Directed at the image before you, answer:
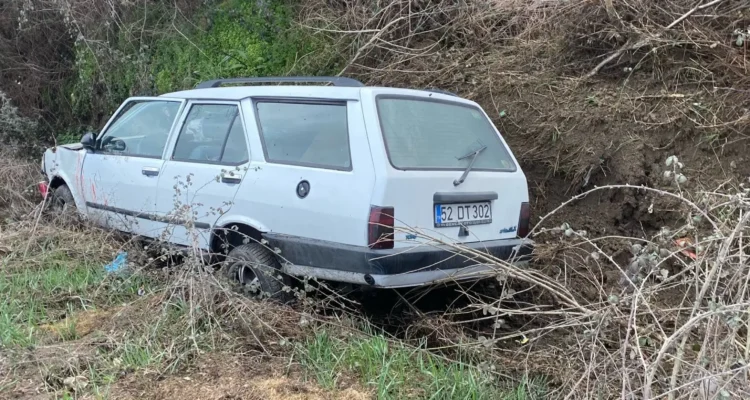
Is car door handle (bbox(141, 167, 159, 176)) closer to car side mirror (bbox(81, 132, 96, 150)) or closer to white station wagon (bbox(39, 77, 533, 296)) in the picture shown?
white station wagon (bbox(39, 77, 533, 296))

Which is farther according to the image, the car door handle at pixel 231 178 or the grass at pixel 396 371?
the car door handle at pixel 231 178

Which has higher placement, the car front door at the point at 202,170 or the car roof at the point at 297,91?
the car roof at the point at 297,91

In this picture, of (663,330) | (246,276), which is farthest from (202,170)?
(663,330)

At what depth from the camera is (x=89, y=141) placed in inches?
223

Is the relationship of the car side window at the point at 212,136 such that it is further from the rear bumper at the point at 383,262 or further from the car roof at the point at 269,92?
the rear bumper at the point at 383,262

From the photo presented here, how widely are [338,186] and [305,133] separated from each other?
1.85ft

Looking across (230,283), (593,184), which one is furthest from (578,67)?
(230,283)

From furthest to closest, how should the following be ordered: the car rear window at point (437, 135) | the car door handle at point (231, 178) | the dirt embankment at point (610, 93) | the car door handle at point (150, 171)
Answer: the dirt embankment at point (610, 93), the car door handle at point (150, 171), the car door handle at point (231, 178), the car rear window at point (437, 135)

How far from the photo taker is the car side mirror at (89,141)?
566 centimetres

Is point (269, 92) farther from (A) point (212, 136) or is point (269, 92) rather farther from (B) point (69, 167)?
(B) point (69, 167)

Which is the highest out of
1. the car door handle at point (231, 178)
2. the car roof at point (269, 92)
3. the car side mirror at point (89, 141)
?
the car roof at point (269, 92)

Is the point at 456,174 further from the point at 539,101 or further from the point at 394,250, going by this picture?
the point at 539,101

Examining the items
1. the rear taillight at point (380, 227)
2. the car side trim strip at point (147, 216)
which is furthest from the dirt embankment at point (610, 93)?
the car side trim strip at point (147, 216)

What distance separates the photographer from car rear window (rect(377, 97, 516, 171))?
3.94 m
